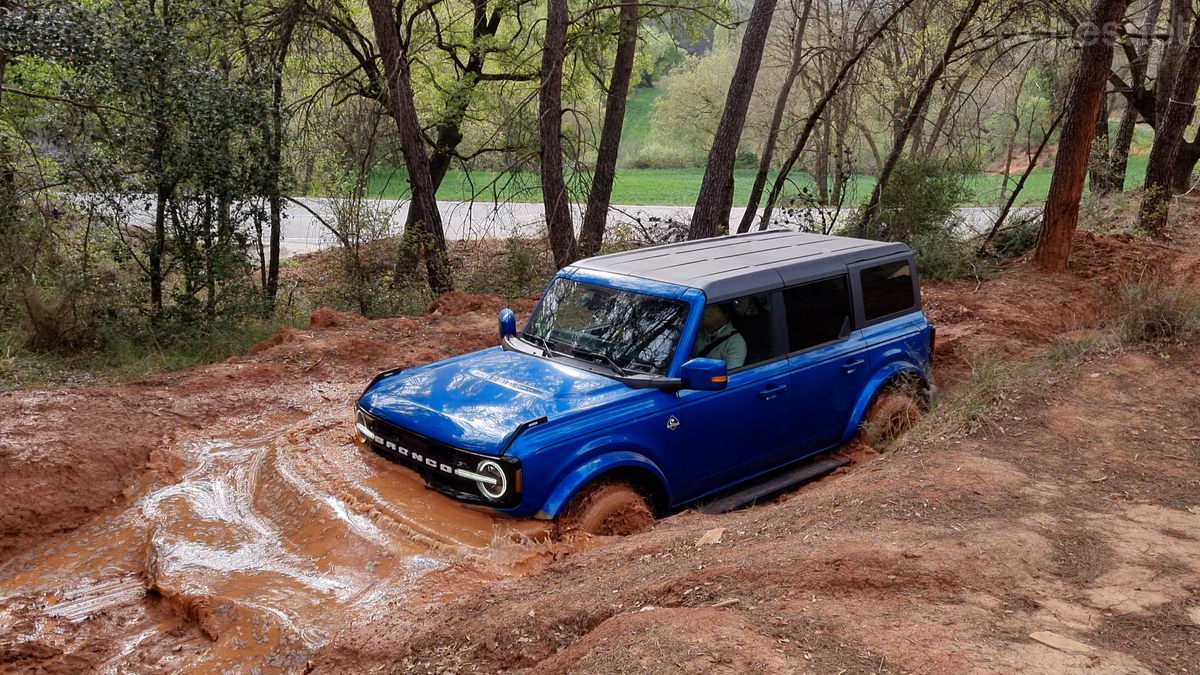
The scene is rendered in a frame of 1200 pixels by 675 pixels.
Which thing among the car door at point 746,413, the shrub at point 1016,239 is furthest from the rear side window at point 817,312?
the shrub at point 1016,239

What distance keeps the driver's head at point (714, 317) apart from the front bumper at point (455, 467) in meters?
1.66

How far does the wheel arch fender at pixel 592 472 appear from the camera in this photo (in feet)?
15.9

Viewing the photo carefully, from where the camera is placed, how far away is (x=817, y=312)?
6414 millimetres

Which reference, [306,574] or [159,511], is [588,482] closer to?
[306,574]

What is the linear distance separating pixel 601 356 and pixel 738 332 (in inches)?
37.8

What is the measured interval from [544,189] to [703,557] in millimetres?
9938

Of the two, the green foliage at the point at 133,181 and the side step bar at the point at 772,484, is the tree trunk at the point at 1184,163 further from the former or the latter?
the green foliage at the point at 133,181

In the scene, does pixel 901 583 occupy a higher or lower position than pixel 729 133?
lower

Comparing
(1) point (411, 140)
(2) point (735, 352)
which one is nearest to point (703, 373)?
(2) point (735, 352)

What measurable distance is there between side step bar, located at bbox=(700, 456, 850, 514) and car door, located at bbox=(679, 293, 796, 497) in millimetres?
124

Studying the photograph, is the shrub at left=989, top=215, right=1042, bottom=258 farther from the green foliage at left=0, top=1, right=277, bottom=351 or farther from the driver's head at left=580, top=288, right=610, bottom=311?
the green foliage at left=0, top=1, right=277, bottom=351

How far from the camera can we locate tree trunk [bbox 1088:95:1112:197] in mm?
18000

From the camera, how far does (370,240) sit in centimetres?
1245

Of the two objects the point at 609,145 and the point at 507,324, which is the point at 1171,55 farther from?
the point at 507,324
